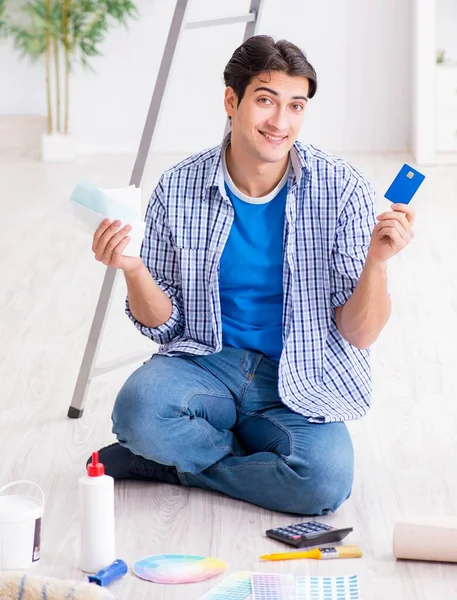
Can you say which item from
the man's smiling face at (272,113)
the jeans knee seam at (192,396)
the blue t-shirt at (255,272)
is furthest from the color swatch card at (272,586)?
the man's smiling face at (272,113)

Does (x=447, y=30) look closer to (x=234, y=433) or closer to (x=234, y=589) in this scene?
(x=234, y=433)

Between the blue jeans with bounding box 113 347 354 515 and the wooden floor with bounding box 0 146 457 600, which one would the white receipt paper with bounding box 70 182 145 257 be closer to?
the wooden floor with bounding box 0 146 457 600

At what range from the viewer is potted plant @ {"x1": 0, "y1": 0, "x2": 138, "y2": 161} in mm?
6129

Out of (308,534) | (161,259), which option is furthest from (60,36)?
(308,534)

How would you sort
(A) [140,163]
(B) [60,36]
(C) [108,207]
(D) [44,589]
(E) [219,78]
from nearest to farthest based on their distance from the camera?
(D) [44,589], (C) [108,207], (A) [140,163], (B) [60,36], (E) [219,78]

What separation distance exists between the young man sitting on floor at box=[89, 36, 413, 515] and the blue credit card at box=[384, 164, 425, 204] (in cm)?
16

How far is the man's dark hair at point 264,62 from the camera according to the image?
2.14 m

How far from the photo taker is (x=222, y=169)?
2283 millimetres

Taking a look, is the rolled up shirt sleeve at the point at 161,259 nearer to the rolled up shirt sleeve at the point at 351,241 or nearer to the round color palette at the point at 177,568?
the rolled up shirt sleeve at the point at 351,241

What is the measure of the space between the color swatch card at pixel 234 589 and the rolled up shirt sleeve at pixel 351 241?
25.0 inches

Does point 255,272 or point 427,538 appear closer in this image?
point 427,538

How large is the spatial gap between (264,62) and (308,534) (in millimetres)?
916

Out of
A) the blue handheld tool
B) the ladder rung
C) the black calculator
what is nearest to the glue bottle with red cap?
the blue handheld tool

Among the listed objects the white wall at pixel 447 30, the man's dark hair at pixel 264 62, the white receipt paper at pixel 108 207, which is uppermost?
the white wall at pixel 447 30
